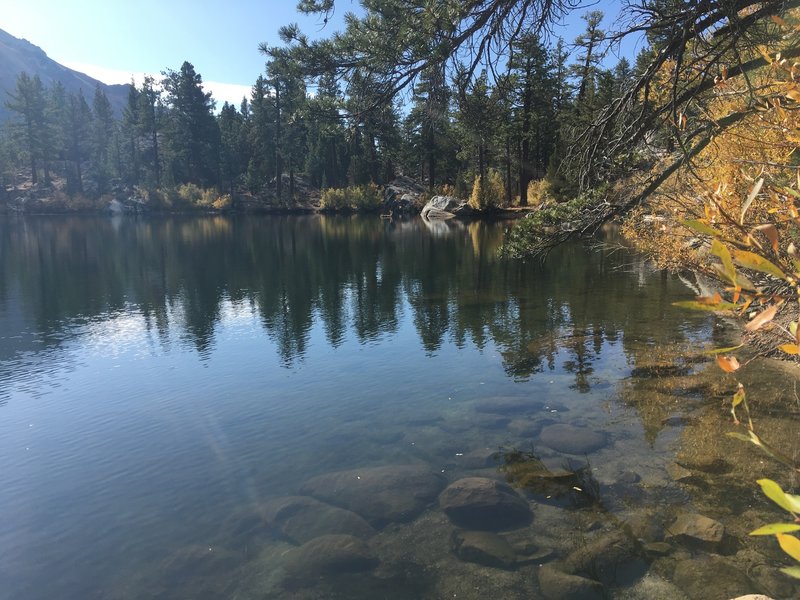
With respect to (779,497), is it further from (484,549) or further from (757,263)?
(484,549)

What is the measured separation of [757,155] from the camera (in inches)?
→ 386

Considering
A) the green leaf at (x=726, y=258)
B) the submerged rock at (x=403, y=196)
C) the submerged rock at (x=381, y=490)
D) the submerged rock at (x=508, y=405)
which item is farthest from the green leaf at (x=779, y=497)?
the submerged rock at (x=403, y=196)

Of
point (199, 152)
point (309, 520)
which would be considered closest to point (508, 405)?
point (309, 520)

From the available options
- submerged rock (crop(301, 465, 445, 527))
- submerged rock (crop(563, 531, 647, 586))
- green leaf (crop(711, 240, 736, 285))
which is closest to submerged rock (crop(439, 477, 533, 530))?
submerged rock (crop(301, 465, 445, 527))

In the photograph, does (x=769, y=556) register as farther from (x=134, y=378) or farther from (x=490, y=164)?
(x=490, y=164)

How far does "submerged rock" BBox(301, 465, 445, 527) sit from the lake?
34 mm

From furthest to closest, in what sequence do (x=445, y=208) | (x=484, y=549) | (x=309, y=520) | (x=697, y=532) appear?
(x=445, y=208) → (x=309, y=520) → (x=484, y=549) → (x=697, y=532)

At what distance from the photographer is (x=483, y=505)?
719cm

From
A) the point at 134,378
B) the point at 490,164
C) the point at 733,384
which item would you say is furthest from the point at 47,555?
the point at 490,164

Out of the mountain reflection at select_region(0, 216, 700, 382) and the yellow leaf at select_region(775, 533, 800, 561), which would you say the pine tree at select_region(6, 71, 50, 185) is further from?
the yellow leaf at select_region(775, 533, 800, 561)

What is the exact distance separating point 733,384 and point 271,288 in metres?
19.2

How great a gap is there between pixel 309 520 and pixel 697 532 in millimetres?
4693

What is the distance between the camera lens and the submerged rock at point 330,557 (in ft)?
20.7

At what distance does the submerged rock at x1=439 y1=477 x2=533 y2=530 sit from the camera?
6926 millimetres
